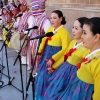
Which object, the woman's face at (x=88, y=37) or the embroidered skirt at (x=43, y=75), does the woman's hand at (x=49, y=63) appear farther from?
the woman's face at (x=88, y=37)

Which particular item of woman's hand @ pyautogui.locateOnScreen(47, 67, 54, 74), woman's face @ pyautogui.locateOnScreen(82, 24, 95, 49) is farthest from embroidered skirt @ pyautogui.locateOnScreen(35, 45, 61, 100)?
woman's face @ pyautogui.locateOnScreen(82, 24, 95, 49)

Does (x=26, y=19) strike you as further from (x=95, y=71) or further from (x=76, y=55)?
(x=95, y=71)

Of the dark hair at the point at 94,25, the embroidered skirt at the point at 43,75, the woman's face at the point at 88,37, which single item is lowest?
the embroidered skirt at the point at 43,75

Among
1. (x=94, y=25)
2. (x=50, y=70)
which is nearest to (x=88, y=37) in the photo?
(x=94, y=25)

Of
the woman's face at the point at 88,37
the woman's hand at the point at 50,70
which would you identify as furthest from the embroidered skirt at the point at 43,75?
the woman's face at the point at 88,37

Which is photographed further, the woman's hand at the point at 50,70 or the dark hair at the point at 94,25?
the woman's hand at the point at 50,70

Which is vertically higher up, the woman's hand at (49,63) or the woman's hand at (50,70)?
the woman's hand at (49,63)

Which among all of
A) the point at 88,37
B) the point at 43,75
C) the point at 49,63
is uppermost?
the point at 88,37

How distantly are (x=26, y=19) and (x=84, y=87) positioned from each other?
2.26 m

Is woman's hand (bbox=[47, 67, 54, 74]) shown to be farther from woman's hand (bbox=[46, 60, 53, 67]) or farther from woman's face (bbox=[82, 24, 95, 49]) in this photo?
woman's face (bbox=[82, 24, 95, 49])

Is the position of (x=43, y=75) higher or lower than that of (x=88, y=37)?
Result: lower

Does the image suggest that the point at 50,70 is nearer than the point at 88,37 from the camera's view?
No

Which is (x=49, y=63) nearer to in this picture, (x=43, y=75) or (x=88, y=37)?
(x=43, y=75)

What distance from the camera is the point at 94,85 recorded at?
1422 mm
